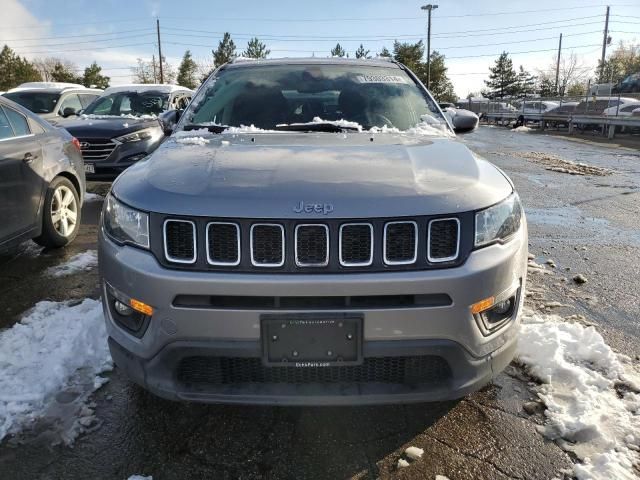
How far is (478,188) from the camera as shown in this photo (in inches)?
90.0

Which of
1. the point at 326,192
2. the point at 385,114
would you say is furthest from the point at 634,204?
the point at 326,192

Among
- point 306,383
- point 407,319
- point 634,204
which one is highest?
point 407,319

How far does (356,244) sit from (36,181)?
3.92 metres

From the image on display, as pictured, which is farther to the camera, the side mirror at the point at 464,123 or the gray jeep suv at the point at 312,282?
the side mirror at the point at 464,123

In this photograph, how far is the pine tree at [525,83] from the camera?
A: 258 feet

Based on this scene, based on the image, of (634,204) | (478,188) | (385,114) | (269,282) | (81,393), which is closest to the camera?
(269,282)

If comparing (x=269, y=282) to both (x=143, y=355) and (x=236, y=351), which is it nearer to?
(x=236, y=351)

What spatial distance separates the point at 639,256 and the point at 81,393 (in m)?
5.29

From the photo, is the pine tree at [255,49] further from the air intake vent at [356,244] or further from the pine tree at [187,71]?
the air intake vent at [356,244]

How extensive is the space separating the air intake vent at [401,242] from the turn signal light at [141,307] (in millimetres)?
978

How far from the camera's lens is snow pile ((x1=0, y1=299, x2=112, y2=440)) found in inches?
104

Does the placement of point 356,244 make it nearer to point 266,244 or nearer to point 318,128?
point 266,244

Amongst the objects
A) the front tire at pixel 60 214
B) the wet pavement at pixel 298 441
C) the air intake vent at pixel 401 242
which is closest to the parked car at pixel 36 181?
the front tire at pixel 60 214

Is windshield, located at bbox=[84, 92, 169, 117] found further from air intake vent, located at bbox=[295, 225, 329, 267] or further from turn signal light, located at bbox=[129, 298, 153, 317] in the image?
air intake vent, located at bbox=[295, 225, 329, 267]
